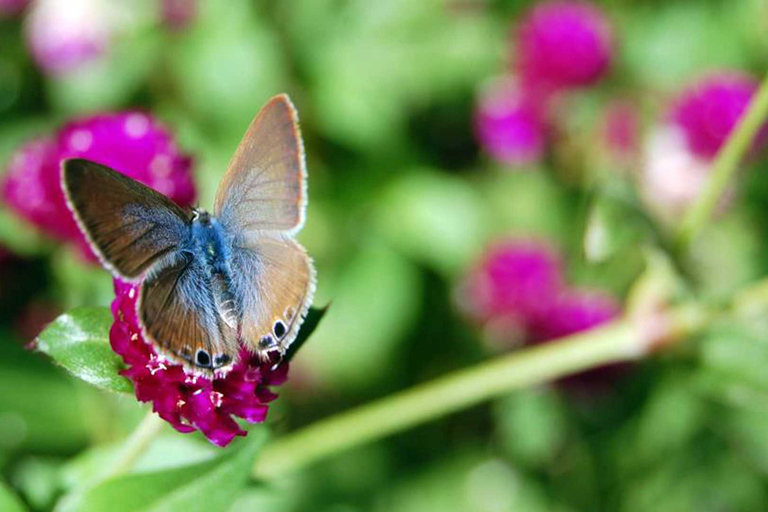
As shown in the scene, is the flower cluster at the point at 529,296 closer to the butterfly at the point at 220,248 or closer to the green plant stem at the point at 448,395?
the green plant stem at the point at 448,395

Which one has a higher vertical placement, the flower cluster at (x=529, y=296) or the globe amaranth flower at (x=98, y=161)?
the globe amaranth flower at (x=98, y=161)

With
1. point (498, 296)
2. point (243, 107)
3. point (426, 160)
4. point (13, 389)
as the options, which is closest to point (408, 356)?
point (498, 296)

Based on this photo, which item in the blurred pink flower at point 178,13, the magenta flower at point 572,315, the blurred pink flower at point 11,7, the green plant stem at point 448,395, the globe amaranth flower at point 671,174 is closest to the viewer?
the green plant stem at point 448,395

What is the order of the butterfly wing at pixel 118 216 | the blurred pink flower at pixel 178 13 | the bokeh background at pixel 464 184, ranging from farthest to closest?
the blurred pink flower at pixel 178 13, the bokeh background at pixel 464 184, the butterfly wing at pixel 118 216

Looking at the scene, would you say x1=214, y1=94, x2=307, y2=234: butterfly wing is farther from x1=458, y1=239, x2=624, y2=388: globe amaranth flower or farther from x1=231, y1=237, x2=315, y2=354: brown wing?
x1=458, y1=239, x2=624, y2=388: globe amaranth flower

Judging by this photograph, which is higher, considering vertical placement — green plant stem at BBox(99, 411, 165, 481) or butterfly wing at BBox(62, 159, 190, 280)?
butterfly wing at BBox(62, 159, 190, 280)

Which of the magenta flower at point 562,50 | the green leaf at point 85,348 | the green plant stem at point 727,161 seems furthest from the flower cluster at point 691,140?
the green leaf at point 85,348

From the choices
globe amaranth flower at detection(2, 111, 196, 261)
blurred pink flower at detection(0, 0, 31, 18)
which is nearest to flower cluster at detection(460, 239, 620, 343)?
globe amaranth flower at detection(2, 111, 196, 261)
